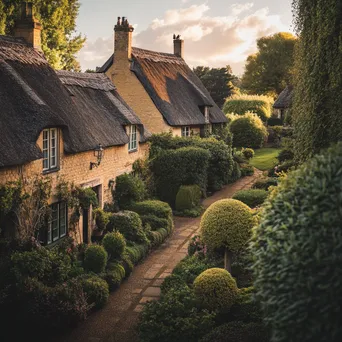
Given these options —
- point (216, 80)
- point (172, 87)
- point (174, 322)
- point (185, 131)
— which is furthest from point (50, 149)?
point (216, 80)

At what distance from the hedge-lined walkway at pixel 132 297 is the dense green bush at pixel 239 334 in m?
2.59

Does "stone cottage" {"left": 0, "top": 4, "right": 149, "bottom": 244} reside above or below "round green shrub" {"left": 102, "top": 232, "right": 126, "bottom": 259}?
above

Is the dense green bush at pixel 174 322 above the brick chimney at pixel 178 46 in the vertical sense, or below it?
below

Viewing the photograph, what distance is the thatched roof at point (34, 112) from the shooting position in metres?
13.8

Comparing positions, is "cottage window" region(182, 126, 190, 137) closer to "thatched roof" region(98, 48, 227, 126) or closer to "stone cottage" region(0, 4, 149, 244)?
"thatched roof" region(98, 48, 227, 126)

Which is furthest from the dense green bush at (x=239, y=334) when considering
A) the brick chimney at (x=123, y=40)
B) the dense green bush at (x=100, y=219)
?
the brick chimney at (x=123, y=40)

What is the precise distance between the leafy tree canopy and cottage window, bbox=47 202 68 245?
46.4 meters

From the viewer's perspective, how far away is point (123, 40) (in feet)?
93.6

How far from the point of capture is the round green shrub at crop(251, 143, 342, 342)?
586 cm

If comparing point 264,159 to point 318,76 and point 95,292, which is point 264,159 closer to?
point 318,76

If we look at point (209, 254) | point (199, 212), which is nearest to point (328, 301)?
point (209, 254)

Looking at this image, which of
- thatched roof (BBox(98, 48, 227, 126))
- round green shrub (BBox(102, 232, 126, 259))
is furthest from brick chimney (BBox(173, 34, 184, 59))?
round green shrub (BBox(102, 232, 126, 259))

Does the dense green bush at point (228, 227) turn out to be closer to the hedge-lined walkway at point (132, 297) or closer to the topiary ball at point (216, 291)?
the topiary ball at point (216, 291)

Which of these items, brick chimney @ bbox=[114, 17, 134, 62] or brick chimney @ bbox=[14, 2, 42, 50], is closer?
brick chimney @ bbox=[14, 2, 42, 50]
